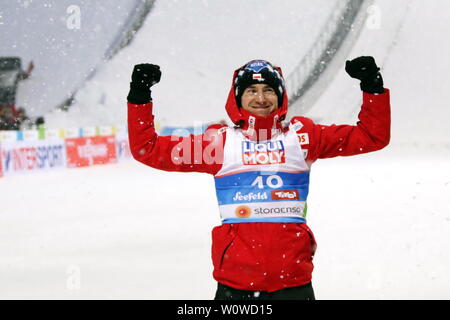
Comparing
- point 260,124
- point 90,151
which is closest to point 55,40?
point 90,151

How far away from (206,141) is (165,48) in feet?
89.2

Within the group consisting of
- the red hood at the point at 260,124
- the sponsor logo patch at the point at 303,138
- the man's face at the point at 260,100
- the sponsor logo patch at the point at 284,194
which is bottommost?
the sponsor logo patch at the point at 284,194

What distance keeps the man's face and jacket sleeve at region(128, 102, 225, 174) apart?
0.16 meters

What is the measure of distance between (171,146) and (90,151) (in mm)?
11413

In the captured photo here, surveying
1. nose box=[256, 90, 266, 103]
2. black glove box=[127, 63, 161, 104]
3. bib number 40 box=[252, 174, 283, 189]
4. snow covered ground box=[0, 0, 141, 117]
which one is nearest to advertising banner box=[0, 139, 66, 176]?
black glove box=[127, 63, 161, 104]

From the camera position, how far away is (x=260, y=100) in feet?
7.57

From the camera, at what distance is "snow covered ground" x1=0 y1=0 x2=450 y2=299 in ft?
13.2

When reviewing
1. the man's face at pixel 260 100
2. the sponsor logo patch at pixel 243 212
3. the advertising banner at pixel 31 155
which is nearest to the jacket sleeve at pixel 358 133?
the man's face at pixel 260 100

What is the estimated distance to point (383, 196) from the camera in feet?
26.1

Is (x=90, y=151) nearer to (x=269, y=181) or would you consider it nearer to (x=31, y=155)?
(x=31, y=155)

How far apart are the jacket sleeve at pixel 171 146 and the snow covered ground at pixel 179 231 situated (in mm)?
1695

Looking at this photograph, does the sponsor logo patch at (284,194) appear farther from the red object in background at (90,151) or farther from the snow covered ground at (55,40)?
the snow covered ground at (55,40)

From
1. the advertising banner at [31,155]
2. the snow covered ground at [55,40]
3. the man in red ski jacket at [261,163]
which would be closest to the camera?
the man in red ski jacket at [261,163]

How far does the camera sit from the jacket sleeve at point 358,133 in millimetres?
2281
